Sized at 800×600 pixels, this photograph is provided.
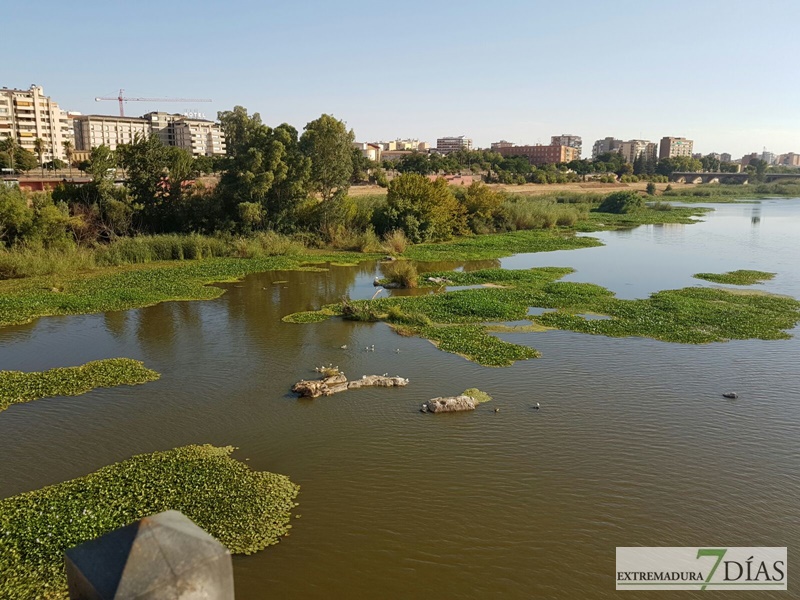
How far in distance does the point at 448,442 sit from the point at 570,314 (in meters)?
11.1

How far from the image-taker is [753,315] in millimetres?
20578

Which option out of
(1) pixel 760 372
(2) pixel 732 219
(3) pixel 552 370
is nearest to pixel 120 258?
(3) pixel 552 370

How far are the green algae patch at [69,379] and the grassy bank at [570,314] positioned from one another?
21.3 ft

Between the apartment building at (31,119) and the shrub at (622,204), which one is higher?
the apartment building at (31,119)

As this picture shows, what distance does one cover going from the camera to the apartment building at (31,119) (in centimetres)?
9600

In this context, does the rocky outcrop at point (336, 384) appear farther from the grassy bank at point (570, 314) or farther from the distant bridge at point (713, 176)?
the distant bridge at point (713, 176)

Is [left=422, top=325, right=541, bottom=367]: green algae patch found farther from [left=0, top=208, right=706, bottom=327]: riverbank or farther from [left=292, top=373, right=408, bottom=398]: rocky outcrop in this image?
[left=0, top=208, right=706, bottom=327]: riverbank

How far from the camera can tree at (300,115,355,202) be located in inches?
1436

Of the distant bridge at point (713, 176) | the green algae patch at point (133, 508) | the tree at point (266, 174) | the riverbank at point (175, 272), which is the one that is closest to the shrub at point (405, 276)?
the riverbank at point (175, 272)

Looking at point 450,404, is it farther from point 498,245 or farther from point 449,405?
point 498,245

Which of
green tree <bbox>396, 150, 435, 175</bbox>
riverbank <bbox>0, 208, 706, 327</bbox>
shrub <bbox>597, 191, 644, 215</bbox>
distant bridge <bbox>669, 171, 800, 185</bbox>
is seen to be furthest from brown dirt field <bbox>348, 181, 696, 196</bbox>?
distant bridge <bbox>669, 171, 800, 185</bbox>

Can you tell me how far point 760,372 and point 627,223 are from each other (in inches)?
1713

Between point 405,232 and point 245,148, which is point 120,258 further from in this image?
point 405,232

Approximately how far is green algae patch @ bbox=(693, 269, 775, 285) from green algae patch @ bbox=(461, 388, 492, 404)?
19.1 m
